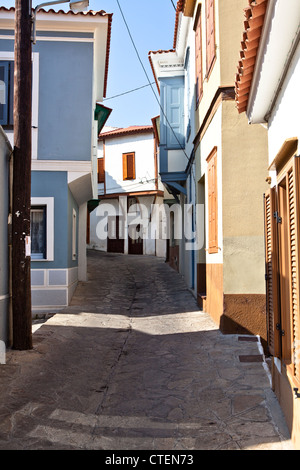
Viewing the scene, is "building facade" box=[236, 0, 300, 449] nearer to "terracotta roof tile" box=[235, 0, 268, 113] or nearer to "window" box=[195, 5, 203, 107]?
"terracotta roof tile" box=[235, 0, 268, 113]

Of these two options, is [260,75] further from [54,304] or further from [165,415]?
[54,304]

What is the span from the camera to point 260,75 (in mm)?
4945

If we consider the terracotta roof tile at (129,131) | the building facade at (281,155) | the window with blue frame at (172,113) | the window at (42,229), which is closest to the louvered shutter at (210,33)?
the building facade at (281,155)

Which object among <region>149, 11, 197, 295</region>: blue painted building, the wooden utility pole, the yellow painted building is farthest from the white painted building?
the wooden utility pole

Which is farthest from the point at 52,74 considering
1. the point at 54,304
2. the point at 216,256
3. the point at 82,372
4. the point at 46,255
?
the point at 82,372

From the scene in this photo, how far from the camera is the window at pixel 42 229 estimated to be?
37.2 ft

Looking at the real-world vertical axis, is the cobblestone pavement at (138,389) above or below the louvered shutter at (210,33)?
below

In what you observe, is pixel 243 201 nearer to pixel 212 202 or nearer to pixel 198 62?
pixel 212 202

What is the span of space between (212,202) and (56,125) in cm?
454

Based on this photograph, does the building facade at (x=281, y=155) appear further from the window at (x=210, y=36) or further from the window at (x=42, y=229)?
the window at (x=42, y=229)

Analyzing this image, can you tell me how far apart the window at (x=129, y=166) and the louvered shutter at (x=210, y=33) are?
1911 cm

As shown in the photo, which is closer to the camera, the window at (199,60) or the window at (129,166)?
the window at (199,60)

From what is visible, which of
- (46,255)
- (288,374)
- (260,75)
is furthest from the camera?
(46,255)
